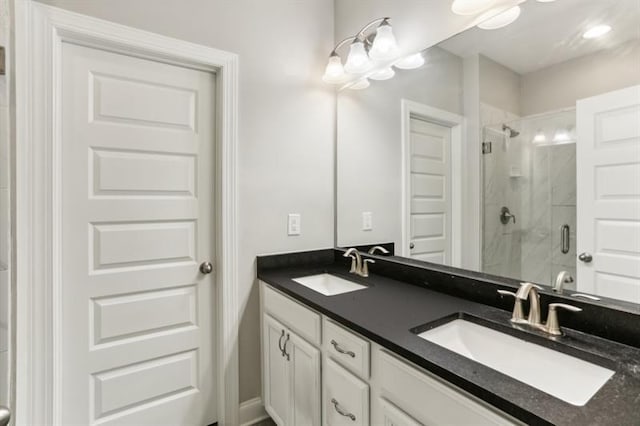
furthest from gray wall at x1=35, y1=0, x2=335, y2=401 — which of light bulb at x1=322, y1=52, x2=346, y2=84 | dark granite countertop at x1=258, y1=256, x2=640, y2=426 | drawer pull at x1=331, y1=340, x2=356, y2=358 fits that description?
drawer pull at x1=331, y1=340, x2=356, y2=358

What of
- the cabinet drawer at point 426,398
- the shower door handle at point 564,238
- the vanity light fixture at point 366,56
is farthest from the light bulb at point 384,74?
the cabinet drawer at point 426,398

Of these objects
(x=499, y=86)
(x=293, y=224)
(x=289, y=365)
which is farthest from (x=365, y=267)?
(x=499, y=86)

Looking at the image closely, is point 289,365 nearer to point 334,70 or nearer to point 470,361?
point 470,361

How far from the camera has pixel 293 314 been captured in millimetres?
1449

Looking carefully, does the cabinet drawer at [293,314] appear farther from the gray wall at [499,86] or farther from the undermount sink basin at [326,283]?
the gray wall at [499,86]

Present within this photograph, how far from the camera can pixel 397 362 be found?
3.01 ft

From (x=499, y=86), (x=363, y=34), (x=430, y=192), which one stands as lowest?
(x=430, y=192)

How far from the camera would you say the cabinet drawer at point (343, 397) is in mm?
1048

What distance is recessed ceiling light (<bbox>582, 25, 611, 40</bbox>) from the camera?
3.35 ft

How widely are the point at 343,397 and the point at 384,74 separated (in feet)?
5.45

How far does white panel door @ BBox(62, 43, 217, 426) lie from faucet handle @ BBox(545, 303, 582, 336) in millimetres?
1521

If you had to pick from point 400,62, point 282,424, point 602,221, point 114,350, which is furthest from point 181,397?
point 400,62

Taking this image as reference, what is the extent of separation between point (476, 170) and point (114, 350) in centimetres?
190

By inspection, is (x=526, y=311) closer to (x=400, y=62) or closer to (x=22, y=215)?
(x=400, y=62)
